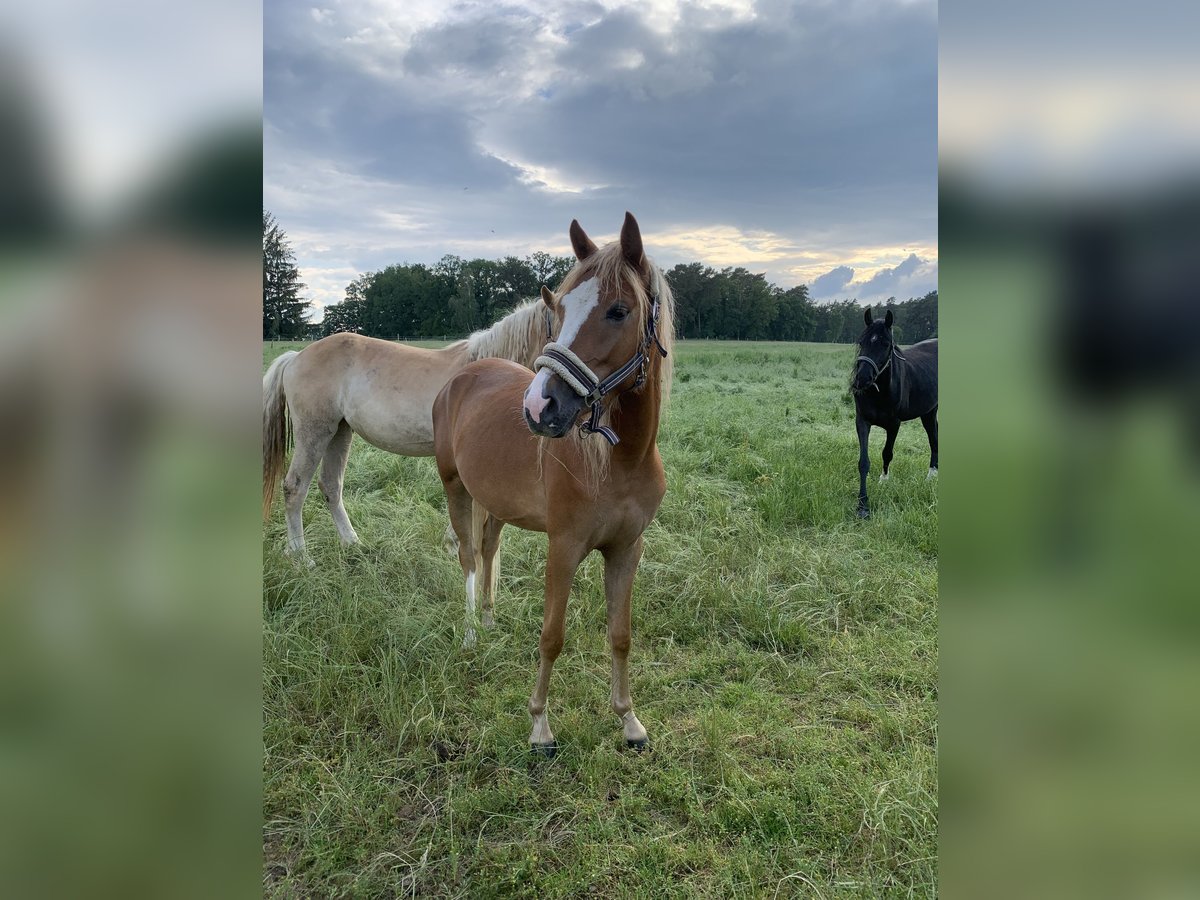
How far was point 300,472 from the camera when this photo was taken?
4.96 m

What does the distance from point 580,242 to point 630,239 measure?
240mm

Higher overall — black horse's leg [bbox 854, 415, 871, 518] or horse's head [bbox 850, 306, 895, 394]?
horse's head [bbox 850, 306, 895, 394]

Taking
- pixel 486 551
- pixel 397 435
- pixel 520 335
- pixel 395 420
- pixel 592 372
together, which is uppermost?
pixel 520 335

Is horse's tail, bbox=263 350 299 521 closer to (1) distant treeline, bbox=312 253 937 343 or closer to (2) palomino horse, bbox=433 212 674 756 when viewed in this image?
(2) palomino horse, bbox=433 212 674 756

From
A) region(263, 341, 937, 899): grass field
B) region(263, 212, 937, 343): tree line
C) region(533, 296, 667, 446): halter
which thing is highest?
region(263, 212, 937, 343): tree line

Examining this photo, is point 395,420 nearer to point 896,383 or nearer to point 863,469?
point 863,469

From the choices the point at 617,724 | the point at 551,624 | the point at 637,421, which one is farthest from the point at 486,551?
the point at 637,421

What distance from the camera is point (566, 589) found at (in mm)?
2557

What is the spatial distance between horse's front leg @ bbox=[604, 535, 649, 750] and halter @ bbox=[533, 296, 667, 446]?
686 millimetres

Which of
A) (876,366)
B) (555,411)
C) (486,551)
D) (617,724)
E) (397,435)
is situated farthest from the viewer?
(876,366)

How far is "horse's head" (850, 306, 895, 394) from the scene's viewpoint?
6.08 m

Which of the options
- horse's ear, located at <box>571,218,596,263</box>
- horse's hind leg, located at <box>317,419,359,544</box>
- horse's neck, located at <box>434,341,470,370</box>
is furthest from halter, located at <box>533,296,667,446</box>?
horse's hind leg, located at <box>317,419,359,544</box>

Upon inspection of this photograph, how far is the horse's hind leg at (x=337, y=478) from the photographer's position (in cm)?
501

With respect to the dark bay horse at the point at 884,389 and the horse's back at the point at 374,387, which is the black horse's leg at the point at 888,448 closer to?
the dark bay horse at the point at 884,389
